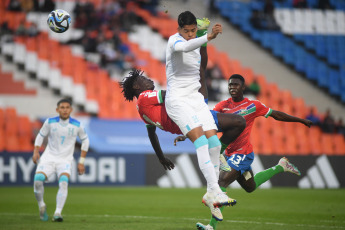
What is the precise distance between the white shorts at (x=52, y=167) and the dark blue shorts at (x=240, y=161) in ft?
10.2

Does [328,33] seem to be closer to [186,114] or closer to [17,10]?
[17,10]

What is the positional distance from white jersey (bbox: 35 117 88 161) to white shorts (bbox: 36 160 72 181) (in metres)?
0.13

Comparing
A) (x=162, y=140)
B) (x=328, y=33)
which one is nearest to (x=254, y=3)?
(x=328, y=33)

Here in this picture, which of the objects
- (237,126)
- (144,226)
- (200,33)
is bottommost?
(144,226)

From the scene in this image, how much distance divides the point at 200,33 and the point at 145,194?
8.96 meters

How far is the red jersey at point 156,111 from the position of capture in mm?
7969

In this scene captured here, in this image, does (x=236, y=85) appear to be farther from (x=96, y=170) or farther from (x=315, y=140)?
(x=315, y=140)

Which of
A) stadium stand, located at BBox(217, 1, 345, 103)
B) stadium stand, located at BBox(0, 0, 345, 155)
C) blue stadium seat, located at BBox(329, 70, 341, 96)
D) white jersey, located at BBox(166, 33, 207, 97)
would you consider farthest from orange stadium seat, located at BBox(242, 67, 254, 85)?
white jersey, located at BBox(166, 33, 207, 97)

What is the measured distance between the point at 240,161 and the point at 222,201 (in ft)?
7.91

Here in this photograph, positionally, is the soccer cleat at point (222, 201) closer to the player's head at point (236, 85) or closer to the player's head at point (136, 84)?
the player's head at point (136, 84)

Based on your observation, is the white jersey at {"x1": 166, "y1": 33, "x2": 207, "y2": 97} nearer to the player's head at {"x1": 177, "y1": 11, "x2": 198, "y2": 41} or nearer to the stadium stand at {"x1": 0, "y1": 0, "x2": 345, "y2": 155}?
the player's head at {"x1": 177, "y1": 11, "x2": 198, "y2": 41}

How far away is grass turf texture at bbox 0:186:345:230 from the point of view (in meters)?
9.16

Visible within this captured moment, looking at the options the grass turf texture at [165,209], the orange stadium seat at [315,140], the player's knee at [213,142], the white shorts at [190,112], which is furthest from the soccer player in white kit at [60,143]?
the orange stadium seat at [315,140]

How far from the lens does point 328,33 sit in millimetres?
26969
